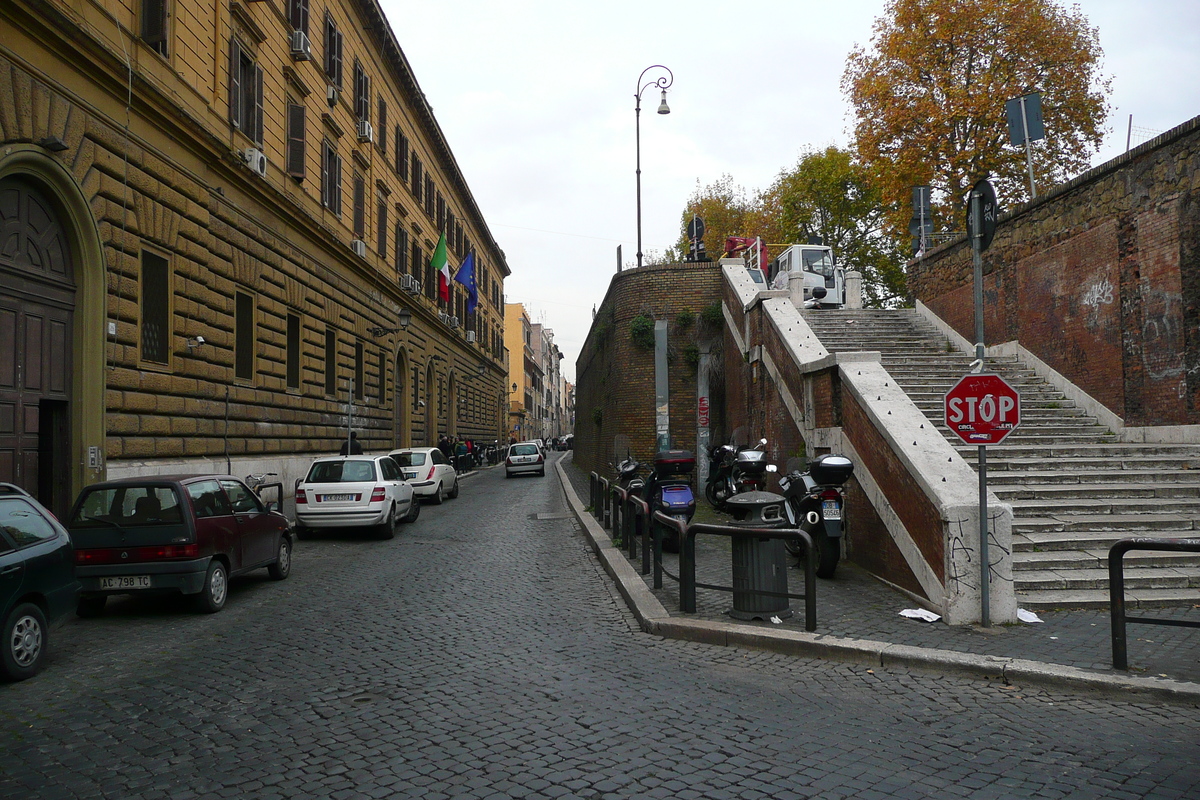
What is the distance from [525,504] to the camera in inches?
798

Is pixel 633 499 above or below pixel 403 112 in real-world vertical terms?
below

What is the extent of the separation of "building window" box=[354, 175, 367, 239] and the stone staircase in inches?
693

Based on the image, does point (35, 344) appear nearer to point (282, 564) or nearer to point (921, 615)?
point (282, 564)

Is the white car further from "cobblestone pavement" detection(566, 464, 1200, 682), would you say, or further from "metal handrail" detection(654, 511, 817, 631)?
"metal handrail" detection(654, 511, 817, 631)

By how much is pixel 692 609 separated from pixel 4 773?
4.92 m

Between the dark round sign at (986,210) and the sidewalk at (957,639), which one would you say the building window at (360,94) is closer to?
the sidewalk at (957,639)

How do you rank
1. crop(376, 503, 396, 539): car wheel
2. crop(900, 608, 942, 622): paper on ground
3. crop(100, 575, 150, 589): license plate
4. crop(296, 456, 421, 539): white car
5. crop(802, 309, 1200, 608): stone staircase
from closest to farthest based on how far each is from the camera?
crop(900, 608, 942, 622): paper on ground, crop(802, 309, 1200, 608): stone staircase, crop(100, 575, 150, 589): license plate, crop(296, 456, 421, 539): white car, crop(376, 503, 396, 539): car wheel

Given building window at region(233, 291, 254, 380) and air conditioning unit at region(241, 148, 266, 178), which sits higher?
air conditioning unit at region(241, 148, 266, 178)

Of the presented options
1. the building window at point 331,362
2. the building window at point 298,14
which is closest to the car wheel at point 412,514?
the building window at point 331,362

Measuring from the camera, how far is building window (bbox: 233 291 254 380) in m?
17.1

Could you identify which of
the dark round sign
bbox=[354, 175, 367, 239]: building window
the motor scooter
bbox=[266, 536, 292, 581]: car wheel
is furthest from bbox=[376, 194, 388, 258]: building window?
the dark round sign

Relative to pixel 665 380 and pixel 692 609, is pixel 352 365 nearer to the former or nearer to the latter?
pixel 665 380

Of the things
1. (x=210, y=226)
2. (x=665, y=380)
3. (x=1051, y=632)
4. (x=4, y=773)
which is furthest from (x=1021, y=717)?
(x=210, y=226)

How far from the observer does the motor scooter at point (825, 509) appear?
830 centimetres
